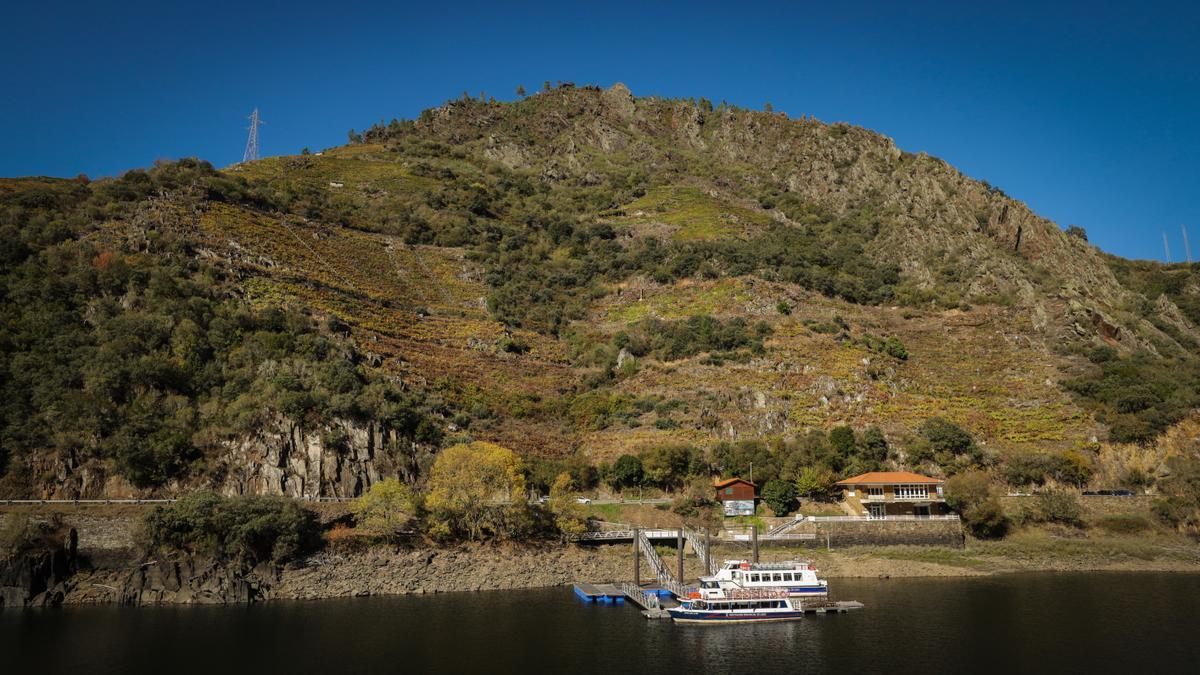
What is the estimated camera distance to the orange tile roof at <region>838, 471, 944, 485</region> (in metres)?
62.5

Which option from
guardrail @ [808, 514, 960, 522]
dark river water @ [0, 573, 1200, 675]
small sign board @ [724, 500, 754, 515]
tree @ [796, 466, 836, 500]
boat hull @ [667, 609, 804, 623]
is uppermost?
tree @ [796, 466, 836, 500]

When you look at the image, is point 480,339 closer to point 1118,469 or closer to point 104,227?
point 104,227

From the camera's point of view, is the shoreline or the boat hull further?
the shoreline

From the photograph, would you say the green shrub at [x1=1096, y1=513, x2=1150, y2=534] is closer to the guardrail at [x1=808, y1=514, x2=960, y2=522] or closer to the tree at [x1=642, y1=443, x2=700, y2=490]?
the guardrail at [x1=808, y1=514, x2=960, y2=522]

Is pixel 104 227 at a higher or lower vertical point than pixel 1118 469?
higher

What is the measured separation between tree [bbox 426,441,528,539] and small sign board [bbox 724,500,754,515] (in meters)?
17.4

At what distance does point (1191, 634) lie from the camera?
38844 mm

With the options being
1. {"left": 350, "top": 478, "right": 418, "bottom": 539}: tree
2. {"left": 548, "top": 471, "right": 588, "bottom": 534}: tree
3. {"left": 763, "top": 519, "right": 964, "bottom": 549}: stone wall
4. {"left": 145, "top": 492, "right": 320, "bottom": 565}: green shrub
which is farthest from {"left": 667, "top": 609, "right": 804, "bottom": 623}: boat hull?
{"left": 145, "top": 492, "right": 320, "bottom": 565}: green shrub

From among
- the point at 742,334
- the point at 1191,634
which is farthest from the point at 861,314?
the point at 1191,634

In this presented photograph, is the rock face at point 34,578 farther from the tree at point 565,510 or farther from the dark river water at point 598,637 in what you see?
the tree at point 565,510

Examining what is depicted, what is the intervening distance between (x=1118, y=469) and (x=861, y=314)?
126ft

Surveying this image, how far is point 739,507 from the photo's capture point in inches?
2488

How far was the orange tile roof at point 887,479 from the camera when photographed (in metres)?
62.5

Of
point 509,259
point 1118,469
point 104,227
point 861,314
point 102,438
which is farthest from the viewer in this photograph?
point 509,259
